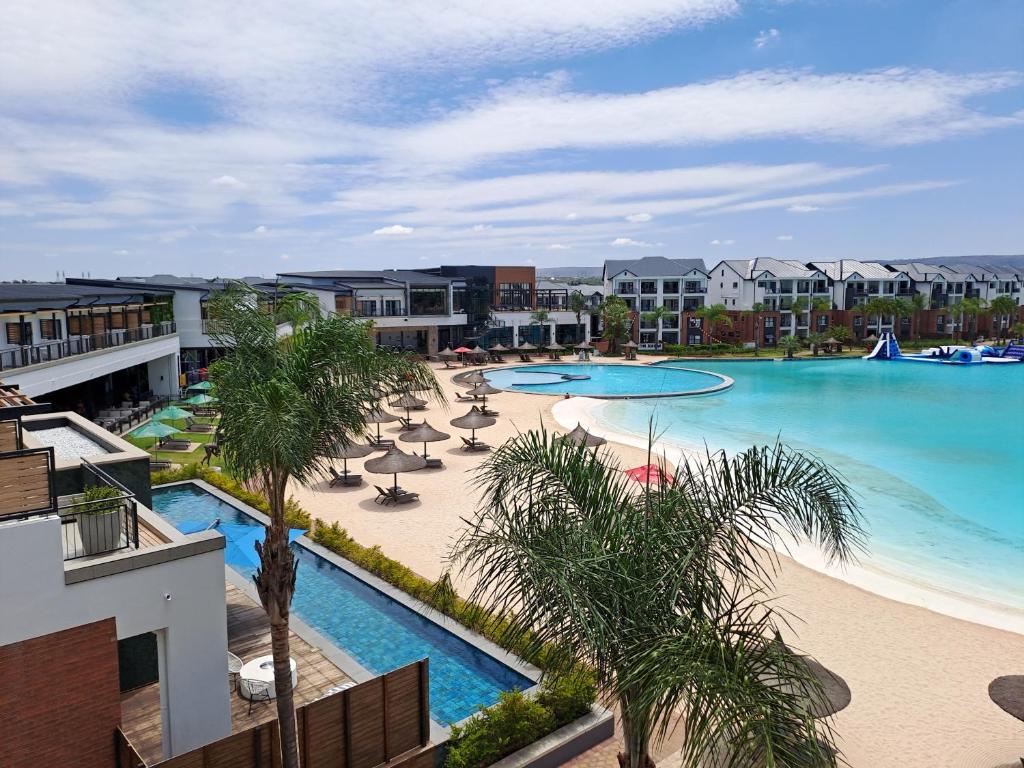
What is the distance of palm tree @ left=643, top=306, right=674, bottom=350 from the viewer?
248 ft

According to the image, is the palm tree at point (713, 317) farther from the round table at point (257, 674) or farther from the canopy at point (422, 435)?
the round table at point (257, 674)

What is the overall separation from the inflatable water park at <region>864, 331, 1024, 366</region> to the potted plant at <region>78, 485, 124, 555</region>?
72.9 m

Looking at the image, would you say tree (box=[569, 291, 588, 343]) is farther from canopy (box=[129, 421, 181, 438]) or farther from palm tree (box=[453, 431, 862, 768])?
palm tree (box=[453, 431, 862, 768])

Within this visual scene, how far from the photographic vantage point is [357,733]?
9.20m

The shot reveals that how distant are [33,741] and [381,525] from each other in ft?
40.4

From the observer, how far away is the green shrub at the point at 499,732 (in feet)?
31.0

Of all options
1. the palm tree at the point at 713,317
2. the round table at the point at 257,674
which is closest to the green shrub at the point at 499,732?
the round table at the point at 257,674

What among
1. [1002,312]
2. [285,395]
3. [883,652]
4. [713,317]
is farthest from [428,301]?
[1002,312]

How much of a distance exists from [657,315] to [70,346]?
5825 centimetres

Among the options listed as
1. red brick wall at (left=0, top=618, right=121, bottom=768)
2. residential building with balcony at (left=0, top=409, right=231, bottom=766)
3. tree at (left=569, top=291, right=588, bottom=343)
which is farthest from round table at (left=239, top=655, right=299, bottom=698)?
tree at (left=569, top=291, right=588, bottom=343)

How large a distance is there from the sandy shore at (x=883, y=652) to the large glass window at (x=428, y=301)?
43620mm

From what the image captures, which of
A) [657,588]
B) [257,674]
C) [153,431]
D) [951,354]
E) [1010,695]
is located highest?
[657,588]

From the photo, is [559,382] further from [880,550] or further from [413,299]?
[880,550]

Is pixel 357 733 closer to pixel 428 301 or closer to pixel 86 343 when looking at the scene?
pixel 86 343
